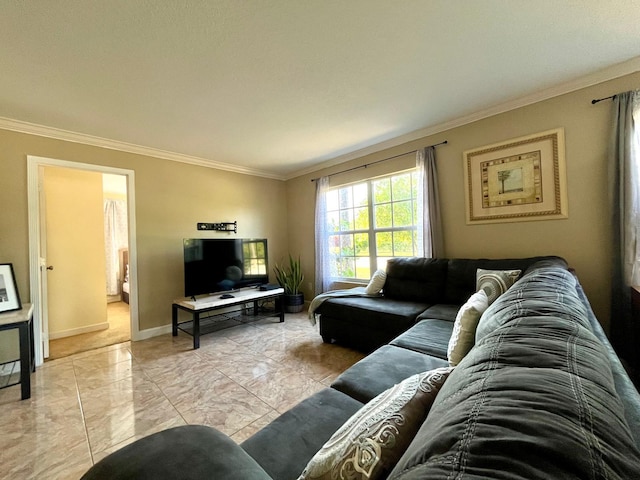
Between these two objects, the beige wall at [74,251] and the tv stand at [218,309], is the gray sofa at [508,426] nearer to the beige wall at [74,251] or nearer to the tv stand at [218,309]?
the tv stand at [218,309]

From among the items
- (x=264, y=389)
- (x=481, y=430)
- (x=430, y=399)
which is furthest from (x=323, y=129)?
(x=481, y=430)

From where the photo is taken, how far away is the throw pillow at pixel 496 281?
2.15 m

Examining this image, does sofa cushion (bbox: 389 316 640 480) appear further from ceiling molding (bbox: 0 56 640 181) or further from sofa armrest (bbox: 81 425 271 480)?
ceiling molding (bbox: 0 56 640 181)

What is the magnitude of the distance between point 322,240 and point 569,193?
2972 millimetres

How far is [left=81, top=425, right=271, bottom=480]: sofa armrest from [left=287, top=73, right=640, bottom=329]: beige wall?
9.73ft

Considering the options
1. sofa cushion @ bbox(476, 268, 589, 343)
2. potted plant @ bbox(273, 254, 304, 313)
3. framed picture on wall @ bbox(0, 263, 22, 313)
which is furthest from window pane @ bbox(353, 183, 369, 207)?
framed picture on wall @ bbox(0, 263, 22, 313)

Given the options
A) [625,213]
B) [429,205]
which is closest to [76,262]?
[429,205]

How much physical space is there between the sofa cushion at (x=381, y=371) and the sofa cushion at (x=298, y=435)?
7cm

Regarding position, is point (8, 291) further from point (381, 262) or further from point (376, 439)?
point (381, 262)

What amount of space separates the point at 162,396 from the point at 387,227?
3.09 m

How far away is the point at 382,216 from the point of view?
3775mm

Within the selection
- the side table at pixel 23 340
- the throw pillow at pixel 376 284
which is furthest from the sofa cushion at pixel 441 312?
the side table at pixel 23 340

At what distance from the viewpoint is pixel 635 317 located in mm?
1982

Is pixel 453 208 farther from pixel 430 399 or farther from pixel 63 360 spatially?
pixel 63 360
